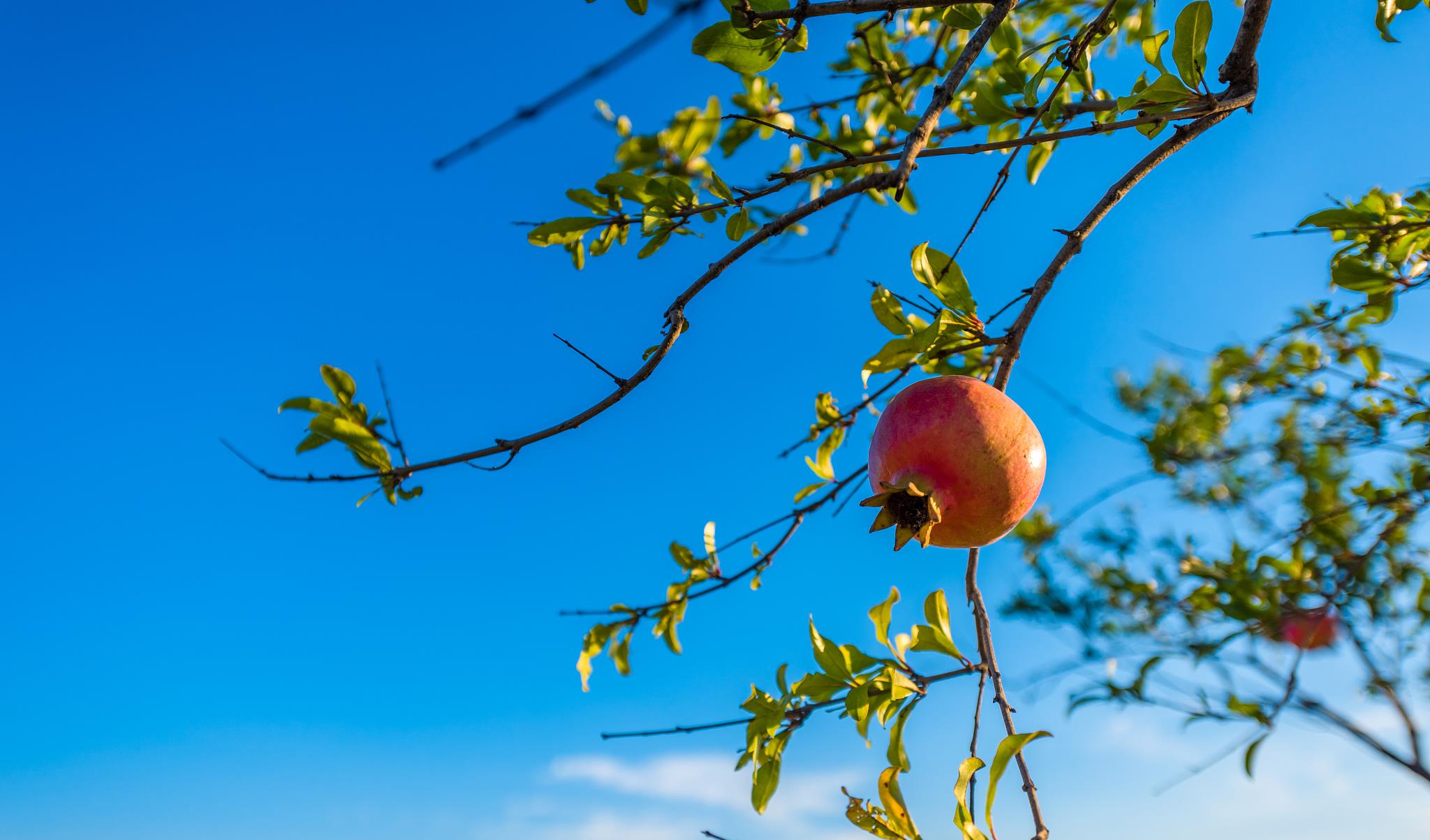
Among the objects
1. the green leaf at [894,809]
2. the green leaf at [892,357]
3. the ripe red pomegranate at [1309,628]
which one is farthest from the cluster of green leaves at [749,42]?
the ripe red pomegranate at [1309,628]

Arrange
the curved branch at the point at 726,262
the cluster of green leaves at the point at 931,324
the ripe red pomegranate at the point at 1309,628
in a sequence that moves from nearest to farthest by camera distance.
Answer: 1. the curved branch at the point at 726,262
2. the cluster of green leaves at the point at 931,324
3. the ripe red pomegranate at the point at 1309,628

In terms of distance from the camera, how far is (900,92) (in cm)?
197

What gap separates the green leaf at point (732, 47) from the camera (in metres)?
1.17

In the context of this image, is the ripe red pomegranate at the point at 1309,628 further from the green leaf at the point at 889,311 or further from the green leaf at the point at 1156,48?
the green leaf at the point at 1156,48

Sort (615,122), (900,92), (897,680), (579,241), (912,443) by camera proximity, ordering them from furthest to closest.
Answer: (615,122), (900,92), (579,241), (897,680), (912,443)

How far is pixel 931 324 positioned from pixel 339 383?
85cm

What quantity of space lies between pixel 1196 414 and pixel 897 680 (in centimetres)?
162

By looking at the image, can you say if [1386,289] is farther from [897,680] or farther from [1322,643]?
[1322,643]

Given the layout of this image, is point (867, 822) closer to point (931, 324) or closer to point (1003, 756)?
point (1003, 756)

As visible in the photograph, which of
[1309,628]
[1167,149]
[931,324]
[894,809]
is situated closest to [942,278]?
[931,324]

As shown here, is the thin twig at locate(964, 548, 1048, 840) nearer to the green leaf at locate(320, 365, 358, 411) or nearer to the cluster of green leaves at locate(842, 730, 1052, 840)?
the cluster of green leaves at locate(842, 730, 1052, 840)

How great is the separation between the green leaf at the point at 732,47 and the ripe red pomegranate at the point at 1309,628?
1.23m

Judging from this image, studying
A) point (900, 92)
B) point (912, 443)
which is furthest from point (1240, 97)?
point (900, 92)

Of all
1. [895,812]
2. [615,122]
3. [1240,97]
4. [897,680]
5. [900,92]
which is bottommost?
[895,812]
